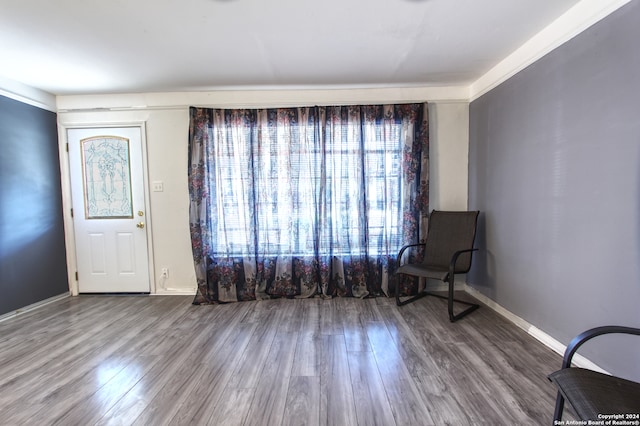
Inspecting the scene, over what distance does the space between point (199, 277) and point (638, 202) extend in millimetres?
3560

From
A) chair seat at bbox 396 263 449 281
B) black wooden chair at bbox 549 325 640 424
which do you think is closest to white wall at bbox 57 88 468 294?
chair seat at bbox 396 263 449 281

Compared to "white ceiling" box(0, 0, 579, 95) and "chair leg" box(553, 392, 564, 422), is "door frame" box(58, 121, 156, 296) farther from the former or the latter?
"chair leg" box(553, 392, 564, 422)

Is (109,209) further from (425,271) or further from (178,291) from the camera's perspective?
(425,271)

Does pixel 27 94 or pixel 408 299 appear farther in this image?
pixel 408 299

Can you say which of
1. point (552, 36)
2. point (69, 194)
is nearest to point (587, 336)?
point (552, 36)

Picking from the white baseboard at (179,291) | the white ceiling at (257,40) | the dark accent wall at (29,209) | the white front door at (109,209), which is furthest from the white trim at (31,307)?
the white ceiling at (257,40)

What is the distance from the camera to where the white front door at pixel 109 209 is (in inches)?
129

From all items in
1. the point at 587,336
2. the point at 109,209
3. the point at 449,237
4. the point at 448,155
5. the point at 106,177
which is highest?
the point at 448,155

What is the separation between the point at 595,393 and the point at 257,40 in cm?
273

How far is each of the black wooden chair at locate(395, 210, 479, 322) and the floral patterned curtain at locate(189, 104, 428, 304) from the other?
0.19 metres

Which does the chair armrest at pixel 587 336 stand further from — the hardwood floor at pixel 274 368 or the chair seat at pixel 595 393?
the hardwood floor at pixel 274 368

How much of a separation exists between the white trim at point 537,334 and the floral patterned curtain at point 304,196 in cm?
76

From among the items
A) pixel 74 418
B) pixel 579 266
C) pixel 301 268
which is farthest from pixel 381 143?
pixel 74 418

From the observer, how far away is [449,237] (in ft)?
9.68
